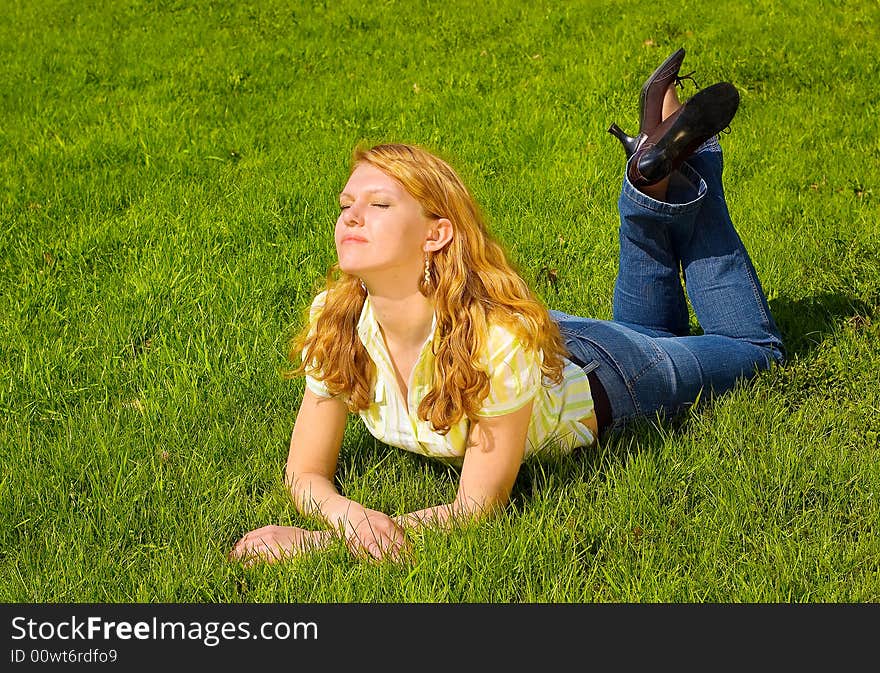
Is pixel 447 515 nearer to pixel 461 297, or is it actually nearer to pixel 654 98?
pixel 461 297

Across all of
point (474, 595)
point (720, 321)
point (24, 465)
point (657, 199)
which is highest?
point (657, 199)

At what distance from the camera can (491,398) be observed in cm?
305

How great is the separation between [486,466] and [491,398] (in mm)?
223

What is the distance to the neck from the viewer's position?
3133 millimetres

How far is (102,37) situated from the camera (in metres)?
9.46

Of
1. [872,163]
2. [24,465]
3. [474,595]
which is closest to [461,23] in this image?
[872,163]

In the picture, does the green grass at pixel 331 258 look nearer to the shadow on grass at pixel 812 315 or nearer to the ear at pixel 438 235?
the shadow on grass at pixel 812 315

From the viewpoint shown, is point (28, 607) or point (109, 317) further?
point (109, 317)

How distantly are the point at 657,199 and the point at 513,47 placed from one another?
5.48 meters

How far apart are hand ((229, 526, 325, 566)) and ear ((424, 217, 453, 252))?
95 cm

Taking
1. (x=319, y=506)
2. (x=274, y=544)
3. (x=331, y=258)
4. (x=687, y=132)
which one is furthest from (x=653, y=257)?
(x=331, y=258)

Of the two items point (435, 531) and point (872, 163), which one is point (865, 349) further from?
point (872, 163)

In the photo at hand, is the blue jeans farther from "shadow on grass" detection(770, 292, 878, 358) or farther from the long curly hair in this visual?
the long curly hair

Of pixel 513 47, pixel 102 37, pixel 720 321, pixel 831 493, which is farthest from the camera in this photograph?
pixel 102 37
